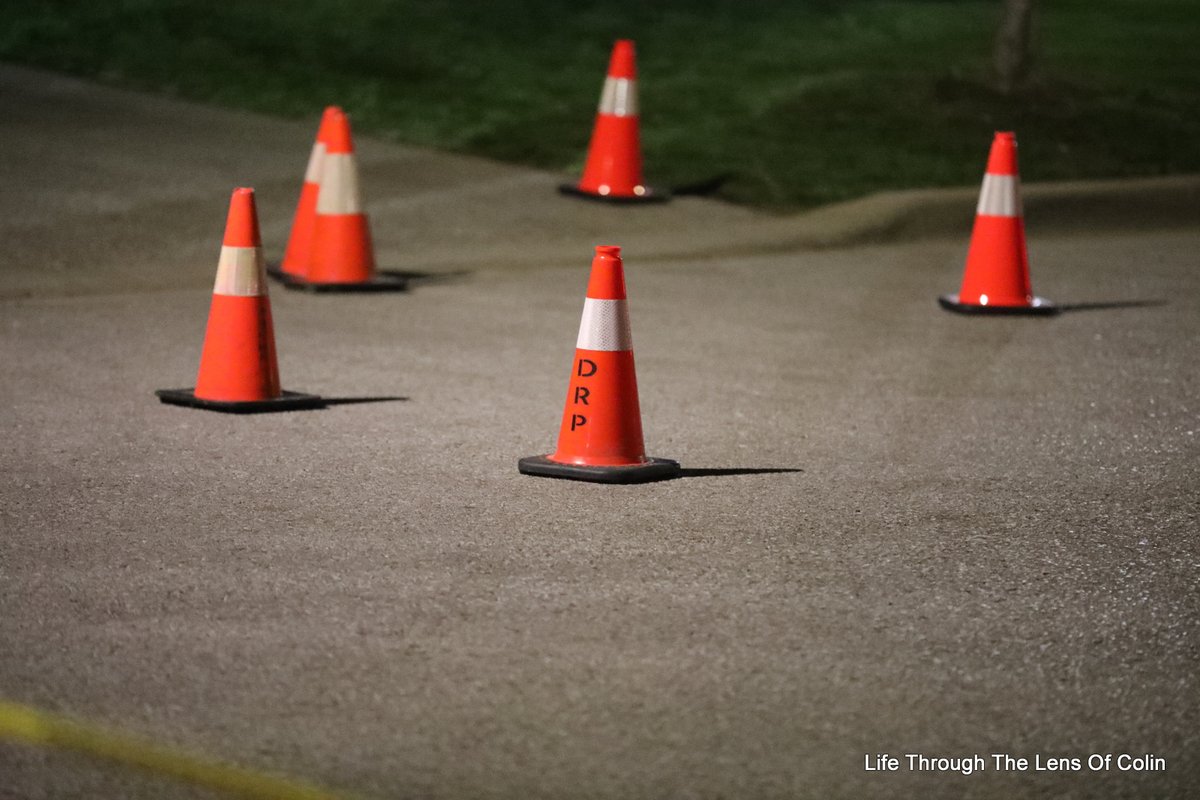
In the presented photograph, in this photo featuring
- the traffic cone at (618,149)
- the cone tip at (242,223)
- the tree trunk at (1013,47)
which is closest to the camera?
the cone tip at (242,223)

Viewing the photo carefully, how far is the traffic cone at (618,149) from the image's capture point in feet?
41.8

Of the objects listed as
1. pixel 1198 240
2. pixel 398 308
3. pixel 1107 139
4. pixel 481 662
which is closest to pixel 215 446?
pixel 481 662

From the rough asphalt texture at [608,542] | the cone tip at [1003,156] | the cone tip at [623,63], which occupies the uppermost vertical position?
the cone tip at [623,63]

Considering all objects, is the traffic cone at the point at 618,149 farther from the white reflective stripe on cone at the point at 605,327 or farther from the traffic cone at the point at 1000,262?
the white reflective stripe on cone at the point at 605,327

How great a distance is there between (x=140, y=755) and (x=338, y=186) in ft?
20.5

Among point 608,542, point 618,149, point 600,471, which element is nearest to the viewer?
point 608,542

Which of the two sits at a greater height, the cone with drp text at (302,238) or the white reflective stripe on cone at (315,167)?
the white reflective stripe on cone at (315,167)

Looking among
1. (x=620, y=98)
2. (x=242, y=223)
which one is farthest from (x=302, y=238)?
(x=620, y=98)

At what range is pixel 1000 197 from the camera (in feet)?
33.3

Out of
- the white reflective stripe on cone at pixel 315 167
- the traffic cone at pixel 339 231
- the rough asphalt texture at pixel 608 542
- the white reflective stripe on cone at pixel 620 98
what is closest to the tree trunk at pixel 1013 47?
the white reflective stripe on cone at pixel 620 98

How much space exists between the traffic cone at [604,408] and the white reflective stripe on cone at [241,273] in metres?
1.39

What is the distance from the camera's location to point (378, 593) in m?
5.05

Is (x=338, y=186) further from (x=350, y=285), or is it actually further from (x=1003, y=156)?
(x=1003, y=156)

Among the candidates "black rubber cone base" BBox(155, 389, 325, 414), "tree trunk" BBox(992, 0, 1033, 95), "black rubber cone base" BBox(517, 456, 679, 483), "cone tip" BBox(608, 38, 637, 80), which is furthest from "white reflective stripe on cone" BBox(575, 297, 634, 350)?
"tree trunk" BBox(992, 0, 1033, 95)
